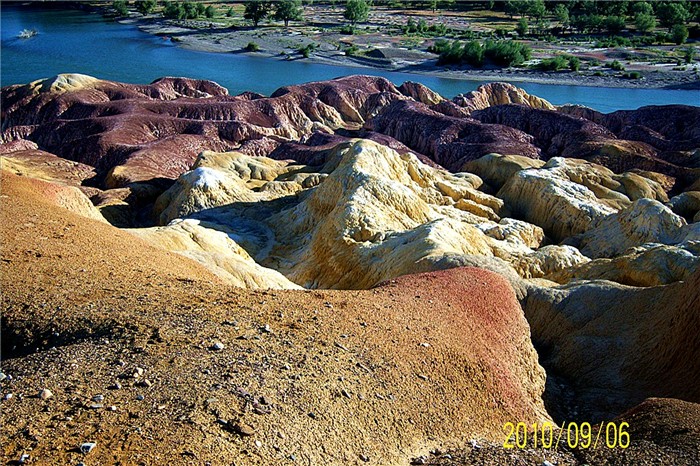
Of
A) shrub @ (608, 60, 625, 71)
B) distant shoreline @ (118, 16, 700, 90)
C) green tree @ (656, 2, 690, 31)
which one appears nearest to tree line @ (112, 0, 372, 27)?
distant shoreline @ (118, 16, 700, 90)

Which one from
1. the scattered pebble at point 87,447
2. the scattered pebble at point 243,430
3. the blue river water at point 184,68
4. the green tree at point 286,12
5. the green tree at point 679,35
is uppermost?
the scattered pebble at point 87,447

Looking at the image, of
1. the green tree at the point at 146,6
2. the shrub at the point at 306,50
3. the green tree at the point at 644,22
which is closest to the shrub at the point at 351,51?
the shrub at the point at 306,50

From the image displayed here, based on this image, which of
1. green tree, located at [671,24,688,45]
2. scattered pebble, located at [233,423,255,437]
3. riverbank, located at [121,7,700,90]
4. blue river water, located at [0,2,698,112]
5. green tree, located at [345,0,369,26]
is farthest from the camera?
green tree, located at [345,0,369,26]

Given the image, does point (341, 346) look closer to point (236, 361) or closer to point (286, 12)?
point (236, 361)

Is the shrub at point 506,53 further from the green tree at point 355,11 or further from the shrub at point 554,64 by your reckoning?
the green tree at point 355,11

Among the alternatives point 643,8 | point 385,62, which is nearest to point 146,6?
point 385,62

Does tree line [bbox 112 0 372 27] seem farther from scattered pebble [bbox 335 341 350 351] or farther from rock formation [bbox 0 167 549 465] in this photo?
scattered pebble [bbox 335 341 350 351]
